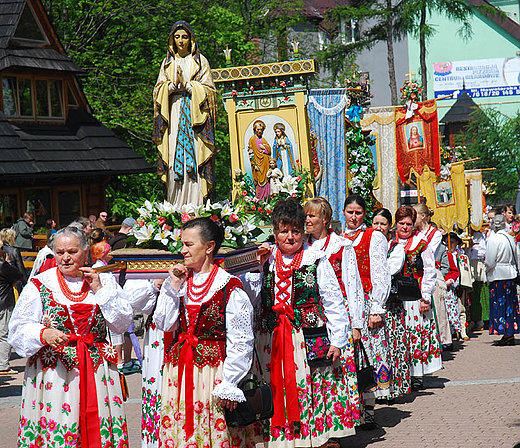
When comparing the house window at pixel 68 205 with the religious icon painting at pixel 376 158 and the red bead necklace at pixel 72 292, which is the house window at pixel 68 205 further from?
the red bead necklace at pixel 72 292

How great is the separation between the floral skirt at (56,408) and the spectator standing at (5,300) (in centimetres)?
639

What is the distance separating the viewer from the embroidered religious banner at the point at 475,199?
18028 millimetres

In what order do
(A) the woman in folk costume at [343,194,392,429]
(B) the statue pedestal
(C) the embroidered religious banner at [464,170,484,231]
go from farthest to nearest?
1. (C) the embroidered religious banner at [464,170,484,231]
2. (A) the woman in folk costume at [343,194,392,429]
3. (B) the statue pedestal

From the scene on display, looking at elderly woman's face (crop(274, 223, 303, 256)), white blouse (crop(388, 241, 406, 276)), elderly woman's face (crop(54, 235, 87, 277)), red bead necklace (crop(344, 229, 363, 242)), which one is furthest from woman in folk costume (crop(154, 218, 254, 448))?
white blouse (crop(388, 241, 406, 276))

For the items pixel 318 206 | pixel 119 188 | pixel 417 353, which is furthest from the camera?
pixel 119 188

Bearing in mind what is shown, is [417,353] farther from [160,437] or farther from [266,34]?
[266,34]

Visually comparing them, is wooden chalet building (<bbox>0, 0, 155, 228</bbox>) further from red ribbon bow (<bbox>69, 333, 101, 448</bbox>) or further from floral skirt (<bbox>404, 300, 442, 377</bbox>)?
red ribbon bow (<bbox>69, 333, 101, 448</bbox>)

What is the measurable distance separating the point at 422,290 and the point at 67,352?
556 cm

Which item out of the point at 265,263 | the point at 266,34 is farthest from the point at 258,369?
the point at 266,34

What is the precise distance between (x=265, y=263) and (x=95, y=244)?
4828mm

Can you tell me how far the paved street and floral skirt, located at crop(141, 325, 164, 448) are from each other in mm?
1494

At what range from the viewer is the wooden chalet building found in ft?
68.5

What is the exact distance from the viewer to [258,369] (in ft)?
21.2

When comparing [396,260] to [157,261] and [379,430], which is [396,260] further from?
[157,261]
